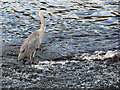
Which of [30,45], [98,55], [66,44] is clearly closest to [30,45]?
[30,45]

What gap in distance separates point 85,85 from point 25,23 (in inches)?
247

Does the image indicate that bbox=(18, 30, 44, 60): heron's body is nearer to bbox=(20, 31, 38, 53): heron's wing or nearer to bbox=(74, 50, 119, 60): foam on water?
bbox=(20, 31, 38, 53): heron's wing

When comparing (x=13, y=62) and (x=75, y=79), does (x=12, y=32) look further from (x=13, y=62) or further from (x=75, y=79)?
(x=75, y=79)

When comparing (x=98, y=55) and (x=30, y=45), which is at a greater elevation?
(x=30, y=45)

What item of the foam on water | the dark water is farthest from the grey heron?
the foam on water

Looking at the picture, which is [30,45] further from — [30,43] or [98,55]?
[98,55]

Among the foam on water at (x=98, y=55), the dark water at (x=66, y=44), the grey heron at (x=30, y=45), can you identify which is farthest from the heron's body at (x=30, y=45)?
the foam on water at (x=98, y=55)

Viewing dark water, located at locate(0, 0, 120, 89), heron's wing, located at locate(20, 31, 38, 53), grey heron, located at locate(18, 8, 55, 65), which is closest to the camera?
dark water, located at locate(0, 0, 120, 89)

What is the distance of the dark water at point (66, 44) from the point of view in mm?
8977

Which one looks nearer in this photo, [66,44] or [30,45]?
[30,45]

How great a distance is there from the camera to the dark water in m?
8.98

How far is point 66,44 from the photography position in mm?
11914

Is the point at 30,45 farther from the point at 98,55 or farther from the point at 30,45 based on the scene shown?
the point at 98,55

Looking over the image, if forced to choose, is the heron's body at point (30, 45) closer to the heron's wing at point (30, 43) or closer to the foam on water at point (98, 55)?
the heron's wing at point (30, 43)
